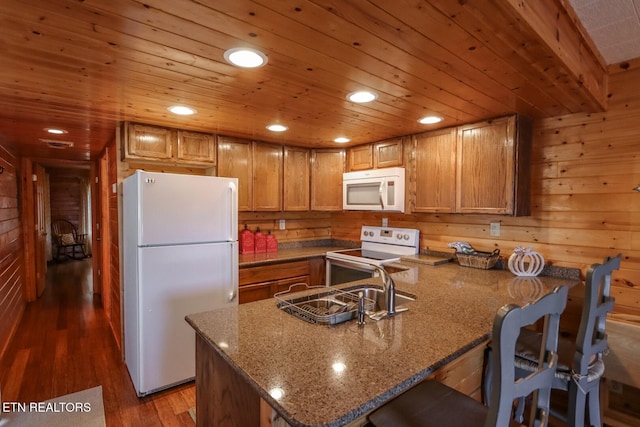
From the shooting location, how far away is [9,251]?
3.46 m

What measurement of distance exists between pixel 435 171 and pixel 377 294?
4.60 ft

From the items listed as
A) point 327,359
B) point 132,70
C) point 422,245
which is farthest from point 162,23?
point 422,245

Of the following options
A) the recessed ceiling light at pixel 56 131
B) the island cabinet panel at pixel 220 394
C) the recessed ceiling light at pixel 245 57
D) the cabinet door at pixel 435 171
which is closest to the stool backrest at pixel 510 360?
the island cabinet panel at pixel 220 394

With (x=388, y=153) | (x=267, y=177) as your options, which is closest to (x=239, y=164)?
(x=267, y=177)

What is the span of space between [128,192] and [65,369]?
1673 millimetres

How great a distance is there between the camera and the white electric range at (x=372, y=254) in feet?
10.3

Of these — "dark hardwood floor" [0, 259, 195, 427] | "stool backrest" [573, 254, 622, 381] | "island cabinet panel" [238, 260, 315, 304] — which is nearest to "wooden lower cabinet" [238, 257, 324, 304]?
"island cabinet panel" [238, 260, 315, 304]

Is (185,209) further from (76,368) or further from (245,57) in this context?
(76,368)

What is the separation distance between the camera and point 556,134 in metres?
2.40

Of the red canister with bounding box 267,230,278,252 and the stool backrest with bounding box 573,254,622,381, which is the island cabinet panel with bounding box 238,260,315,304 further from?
the stool backrest with bounding box 573,254,622,381

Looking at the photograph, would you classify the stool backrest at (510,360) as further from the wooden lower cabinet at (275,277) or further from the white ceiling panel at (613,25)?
the wooden lower cabinet at (275,277)

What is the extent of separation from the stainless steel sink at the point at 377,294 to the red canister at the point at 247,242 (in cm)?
172

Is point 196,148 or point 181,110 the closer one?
point 181,110

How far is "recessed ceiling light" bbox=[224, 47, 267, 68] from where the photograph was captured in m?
1.43
